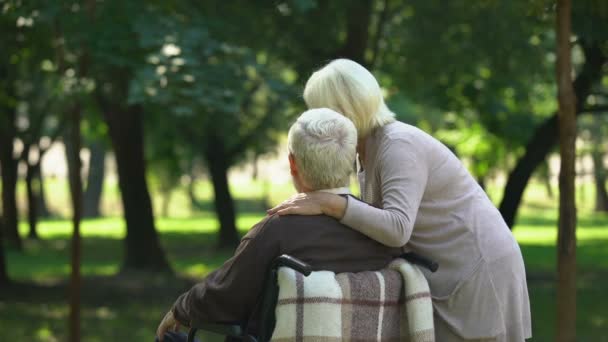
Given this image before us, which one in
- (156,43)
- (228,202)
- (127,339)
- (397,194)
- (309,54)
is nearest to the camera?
(397,194)

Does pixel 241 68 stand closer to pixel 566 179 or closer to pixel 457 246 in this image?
pixel 566 179

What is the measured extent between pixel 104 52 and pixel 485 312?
6.86m

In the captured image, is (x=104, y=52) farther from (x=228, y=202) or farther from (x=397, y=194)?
(x=228, y=202)

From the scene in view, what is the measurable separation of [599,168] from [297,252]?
1435 inches

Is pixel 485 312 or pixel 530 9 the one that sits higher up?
pixel 530 9

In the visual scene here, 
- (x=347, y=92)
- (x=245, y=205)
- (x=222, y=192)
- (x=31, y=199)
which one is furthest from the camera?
(x=245, y=205)

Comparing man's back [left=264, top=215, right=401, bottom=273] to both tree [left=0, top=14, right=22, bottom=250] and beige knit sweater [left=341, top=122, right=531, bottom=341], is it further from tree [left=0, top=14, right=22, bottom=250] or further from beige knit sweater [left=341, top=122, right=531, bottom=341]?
tree [left=0, top=14, right=22, bottom=250]

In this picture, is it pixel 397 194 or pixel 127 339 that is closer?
pixel 397 194

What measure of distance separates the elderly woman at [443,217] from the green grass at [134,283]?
728 centimetres

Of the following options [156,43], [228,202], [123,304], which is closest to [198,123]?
[156,43]

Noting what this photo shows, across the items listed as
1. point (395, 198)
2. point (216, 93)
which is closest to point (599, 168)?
point (216, 93)

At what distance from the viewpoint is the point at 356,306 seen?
314cm

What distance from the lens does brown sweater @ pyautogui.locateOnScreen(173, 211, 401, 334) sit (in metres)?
3.12

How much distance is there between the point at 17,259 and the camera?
23.3m
